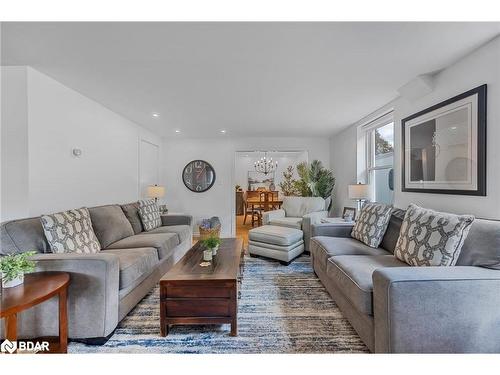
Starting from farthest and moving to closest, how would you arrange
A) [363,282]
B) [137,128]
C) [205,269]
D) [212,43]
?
1. [137,128]
2. [205,269]
3. [212,43]
4. [363,282]

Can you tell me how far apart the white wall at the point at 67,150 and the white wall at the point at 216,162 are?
5.40ft

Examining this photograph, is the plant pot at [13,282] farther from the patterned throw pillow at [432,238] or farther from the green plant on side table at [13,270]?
the patterned throw pillow at [432,238]

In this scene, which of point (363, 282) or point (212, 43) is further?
point (212, 43)

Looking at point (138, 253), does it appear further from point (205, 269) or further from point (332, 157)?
point (332, 157)


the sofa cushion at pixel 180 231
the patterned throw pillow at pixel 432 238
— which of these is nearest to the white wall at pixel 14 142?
the sofa cushion at pixel 180 231

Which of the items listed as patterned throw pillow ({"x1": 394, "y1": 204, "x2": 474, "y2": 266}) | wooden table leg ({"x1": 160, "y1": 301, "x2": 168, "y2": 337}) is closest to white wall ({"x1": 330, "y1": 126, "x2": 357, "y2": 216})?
patterned throw pillow ({"x1": 394, "y1": 204, "x2": 474, "y2": 266})

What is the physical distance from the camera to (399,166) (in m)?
2.88

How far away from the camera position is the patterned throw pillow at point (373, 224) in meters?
2.45

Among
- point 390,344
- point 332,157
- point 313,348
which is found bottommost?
point 313,348

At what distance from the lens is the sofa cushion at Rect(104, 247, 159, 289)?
1.95 m

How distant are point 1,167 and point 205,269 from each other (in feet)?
6.70

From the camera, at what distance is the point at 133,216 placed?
3.38 metres
